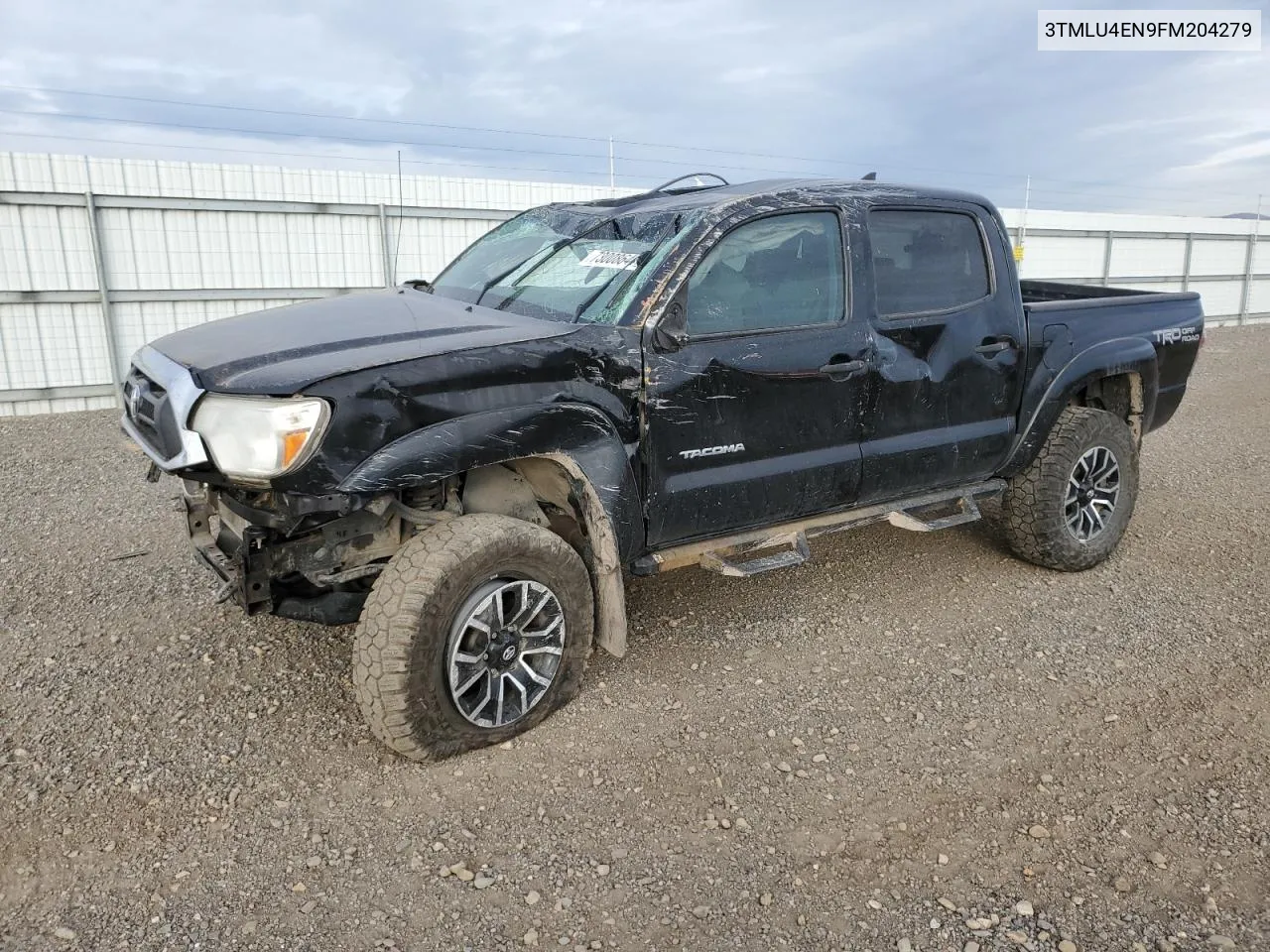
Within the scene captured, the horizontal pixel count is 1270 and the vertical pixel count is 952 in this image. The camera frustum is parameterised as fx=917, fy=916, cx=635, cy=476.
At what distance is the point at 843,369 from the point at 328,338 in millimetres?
2051

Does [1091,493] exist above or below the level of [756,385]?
below

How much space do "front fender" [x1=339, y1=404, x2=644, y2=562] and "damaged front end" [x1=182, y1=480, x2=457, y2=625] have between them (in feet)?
0.50

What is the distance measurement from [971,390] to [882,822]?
2.22m

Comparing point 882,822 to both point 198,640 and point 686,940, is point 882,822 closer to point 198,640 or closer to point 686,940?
point 686,940

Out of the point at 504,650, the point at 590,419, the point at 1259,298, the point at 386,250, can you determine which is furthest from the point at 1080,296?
the point at 1259,298

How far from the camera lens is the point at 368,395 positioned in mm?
2867

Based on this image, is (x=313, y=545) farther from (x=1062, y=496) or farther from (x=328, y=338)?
(x=1062, y=496)

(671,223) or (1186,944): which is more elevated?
(671,223)

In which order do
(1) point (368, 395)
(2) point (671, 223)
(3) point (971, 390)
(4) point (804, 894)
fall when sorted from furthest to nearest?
(3) point (971, 390)
(2) point (671, 223)
(1) point (368, 395)
(4) point (804, 894)

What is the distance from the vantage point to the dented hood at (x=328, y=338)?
9.48 ft

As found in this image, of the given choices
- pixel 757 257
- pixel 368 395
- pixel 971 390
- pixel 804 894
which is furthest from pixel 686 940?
pixel 971 390

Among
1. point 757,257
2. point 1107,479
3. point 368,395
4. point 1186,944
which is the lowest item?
point 1186,944

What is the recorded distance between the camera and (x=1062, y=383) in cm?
470

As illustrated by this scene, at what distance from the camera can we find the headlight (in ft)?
9.16
